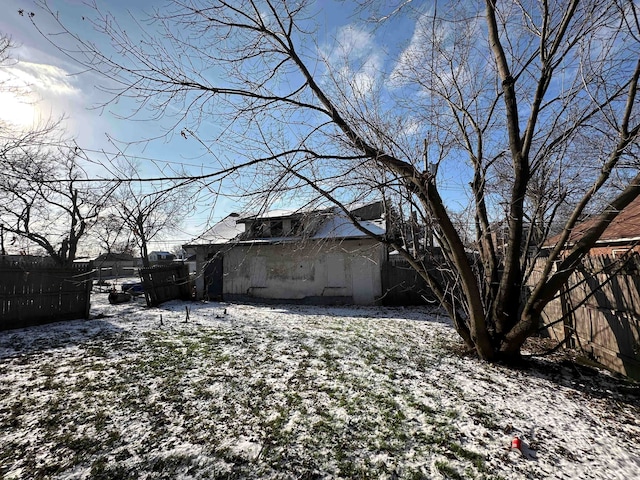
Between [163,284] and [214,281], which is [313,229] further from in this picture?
[214,281]

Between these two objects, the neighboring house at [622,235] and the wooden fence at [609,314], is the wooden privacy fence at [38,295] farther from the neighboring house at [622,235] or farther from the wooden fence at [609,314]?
the neighboring house at [622,235]

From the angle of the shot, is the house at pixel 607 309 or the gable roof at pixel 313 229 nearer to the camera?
the gable roof at pixel 313 229

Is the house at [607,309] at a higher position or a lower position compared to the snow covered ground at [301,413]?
higher

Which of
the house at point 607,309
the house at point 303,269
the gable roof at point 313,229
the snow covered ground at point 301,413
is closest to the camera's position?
the snow covered ground at point 301,413

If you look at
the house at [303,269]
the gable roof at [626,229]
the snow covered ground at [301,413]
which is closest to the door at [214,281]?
the house at [303,269]

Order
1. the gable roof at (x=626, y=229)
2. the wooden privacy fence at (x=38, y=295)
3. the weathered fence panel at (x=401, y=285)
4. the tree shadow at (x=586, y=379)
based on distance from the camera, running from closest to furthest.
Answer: the tree shadow at (x=586, y=379) → the gable roof at (x=626, y=229) → the wooden privacy fence at (x=38, y=295) → the weathered fence panel at (x=401, y=285)

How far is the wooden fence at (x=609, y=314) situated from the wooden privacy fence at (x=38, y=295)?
359 inches

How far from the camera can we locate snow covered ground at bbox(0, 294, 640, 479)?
2.25 meters

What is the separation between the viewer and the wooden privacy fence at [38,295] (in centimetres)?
639

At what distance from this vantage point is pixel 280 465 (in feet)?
7.36

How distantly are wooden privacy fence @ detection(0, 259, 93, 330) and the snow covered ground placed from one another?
4.62ft

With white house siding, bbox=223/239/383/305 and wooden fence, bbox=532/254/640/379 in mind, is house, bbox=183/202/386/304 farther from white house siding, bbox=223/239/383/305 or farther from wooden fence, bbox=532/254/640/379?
wooden fence, bbox=532/254/640/379

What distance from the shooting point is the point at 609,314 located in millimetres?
4359

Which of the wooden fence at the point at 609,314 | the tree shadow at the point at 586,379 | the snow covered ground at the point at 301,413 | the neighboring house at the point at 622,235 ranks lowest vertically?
the tree shadow at the point at 586,379
